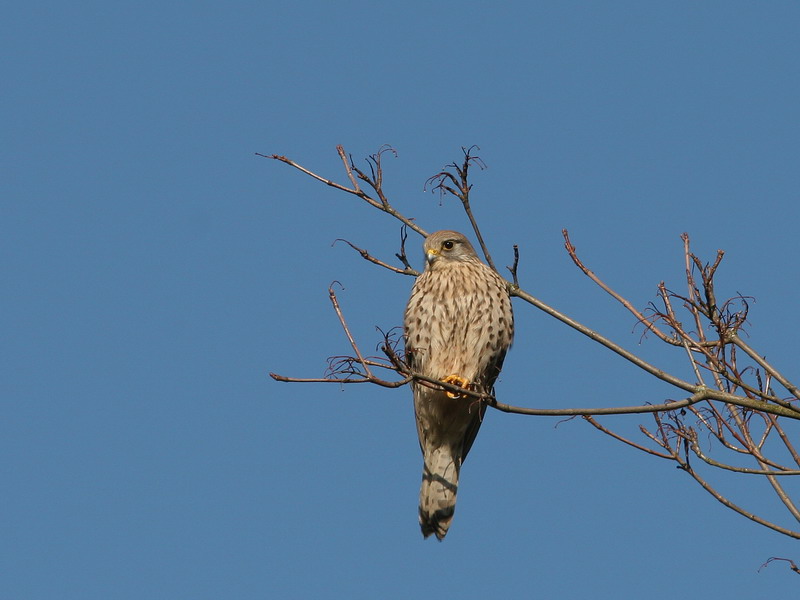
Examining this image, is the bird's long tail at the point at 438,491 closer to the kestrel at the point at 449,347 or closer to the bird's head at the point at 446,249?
the kestrel at the point at 449,347

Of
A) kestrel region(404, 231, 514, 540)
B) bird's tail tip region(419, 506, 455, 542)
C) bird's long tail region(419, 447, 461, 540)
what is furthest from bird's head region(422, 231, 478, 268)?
bird's tail tip region(419, 506, 455, 542)

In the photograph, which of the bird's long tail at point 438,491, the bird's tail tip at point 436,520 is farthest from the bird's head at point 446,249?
the bird's tail tip at point 436,520

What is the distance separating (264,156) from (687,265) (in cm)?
195

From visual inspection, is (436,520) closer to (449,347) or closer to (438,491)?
(438,491)

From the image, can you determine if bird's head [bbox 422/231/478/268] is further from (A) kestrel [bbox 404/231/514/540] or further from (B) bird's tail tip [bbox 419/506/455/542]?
(B) bird's tail tip [bbox 419/506/455/542]

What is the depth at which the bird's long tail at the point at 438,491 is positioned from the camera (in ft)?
20.7

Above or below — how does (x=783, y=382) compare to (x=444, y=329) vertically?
below

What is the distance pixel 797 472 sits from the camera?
11.4 feet

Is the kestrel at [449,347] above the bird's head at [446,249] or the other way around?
the other way around

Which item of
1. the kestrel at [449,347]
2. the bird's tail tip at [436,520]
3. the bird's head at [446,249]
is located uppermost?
the bird's head at [446,249]

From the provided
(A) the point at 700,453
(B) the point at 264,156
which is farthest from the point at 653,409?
(B) the point at 264,156

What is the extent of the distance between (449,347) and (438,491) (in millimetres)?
1001

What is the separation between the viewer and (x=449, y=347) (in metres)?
5.92

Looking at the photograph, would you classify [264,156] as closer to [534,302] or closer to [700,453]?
[534,302]
